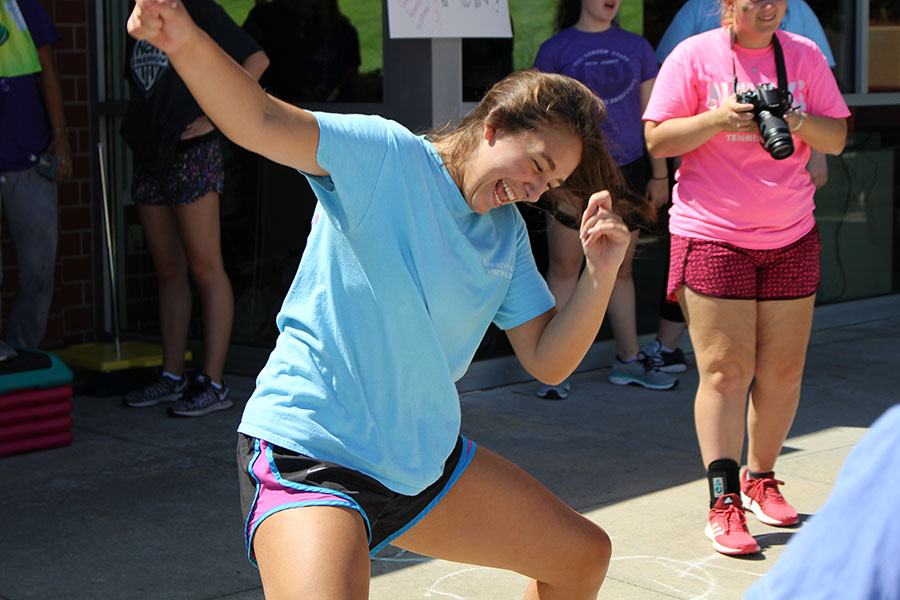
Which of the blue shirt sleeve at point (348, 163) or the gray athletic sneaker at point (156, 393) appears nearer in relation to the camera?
the blue shirt sleeve at point (348, 163)

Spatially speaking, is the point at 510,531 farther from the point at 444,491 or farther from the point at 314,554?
the point at 314,554

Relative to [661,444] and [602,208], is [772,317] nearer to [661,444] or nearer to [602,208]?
[661,444]

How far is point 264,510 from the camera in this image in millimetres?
2287

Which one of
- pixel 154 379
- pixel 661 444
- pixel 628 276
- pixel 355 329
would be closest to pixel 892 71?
pixel 628 276

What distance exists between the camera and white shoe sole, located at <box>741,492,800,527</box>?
4176 mm

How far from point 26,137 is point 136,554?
→ 8.63ft

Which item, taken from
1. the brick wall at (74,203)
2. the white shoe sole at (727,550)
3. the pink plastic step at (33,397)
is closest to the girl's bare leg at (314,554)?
the white shoe sole at (727,550)

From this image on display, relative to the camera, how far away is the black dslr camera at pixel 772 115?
368 cm

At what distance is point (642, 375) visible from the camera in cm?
628

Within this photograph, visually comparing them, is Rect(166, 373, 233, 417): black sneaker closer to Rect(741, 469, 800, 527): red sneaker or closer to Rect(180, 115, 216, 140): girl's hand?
Rect(180, 115, 216, 140): girl's hand

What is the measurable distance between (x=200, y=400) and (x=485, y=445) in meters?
1.41

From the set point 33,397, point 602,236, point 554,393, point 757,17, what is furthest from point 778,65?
point 33,397

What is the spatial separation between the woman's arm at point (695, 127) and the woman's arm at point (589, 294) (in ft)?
4.40

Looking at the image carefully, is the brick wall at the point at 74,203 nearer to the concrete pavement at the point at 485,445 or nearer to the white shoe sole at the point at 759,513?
the concrete pavement at the point at 485,445
